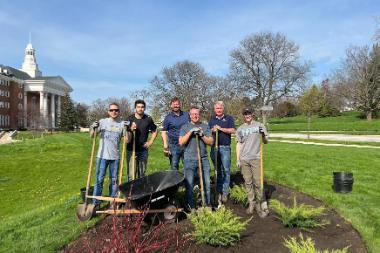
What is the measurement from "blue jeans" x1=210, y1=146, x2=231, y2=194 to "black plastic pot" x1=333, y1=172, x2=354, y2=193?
2380mm

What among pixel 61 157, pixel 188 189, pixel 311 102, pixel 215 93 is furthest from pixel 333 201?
pixel 311 102

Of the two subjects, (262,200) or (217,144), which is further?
(217,144)

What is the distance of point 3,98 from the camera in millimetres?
77500

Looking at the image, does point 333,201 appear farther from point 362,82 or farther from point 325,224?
point 362,82

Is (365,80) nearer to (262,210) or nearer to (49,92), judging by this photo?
(262,210)

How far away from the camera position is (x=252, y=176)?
6.44 metres

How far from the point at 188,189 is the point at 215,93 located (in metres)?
39.3

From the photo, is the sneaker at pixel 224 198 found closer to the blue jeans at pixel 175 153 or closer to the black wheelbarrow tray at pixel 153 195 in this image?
the blue jeans at pixel 175 153

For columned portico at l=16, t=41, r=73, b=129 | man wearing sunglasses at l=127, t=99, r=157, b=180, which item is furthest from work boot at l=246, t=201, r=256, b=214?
columned portico at l=16, t=41, r=73, b=129

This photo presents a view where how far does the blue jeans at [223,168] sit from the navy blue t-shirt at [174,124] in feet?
2.34

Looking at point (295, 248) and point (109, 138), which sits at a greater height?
point (109, 138)

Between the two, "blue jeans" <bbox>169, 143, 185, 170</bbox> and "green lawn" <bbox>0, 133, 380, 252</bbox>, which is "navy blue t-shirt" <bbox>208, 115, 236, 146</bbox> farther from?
"green lawn" <bbox>0, 133, 380, 252</bbox>

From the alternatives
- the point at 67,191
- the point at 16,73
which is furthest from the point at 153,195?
the point at 16,73

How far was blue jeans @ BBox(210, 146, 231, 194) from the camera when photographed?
673cm
